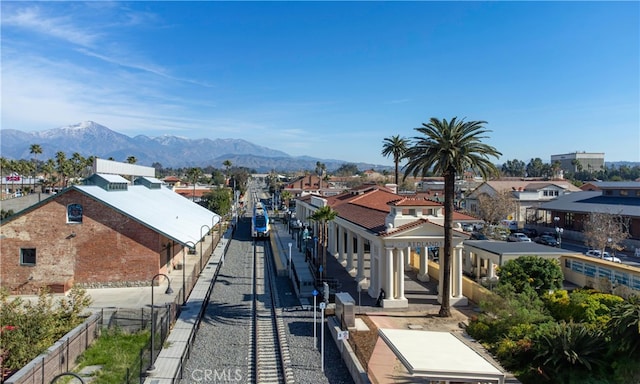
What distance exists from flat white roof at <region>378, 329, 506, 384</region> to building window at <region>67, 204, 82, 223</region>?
23.4 meters

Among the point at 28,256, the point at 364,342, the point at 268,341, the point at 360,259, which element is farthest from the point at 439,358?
the point at 28,256

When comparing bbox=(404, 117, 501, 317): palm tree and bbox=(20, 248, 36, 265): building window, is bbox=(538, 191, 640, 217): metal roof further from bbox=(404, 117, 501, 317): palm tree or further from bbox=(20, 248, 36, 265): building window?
bbox=(20, 248, 36, 265): building window

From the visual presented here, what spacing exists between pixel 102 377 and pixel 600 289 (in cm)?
2567

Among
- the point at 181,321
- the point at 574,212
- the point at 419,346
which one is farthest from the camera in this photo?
the point at 574,212

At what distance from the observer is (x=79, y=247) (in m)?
31.4

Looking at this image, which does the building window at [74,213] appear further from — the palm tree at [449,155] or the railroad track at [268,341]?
the palm tree at [449,155]

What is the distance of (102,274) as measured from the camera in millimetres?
31578

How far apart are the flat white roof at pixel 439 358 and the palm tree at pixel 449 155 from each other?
335 inches

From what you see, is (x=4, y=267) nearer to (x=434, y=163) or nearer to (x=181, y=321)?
(x=181, y=321)

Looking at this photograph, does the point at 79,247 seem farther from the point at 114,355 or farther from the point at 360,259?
the point at 360,259

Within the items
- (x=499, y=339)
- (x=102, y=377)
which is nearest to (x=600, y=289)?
(x=499, y=339)

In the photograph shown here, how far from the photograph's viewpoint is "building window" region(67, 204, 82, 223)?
31562 millimetres

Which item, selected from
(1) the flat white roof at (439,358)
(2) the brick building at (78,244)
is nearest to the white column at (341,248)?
(2) the brick building at (78,244)

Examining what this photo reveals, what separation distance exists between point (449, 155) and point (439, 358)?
12.8m
